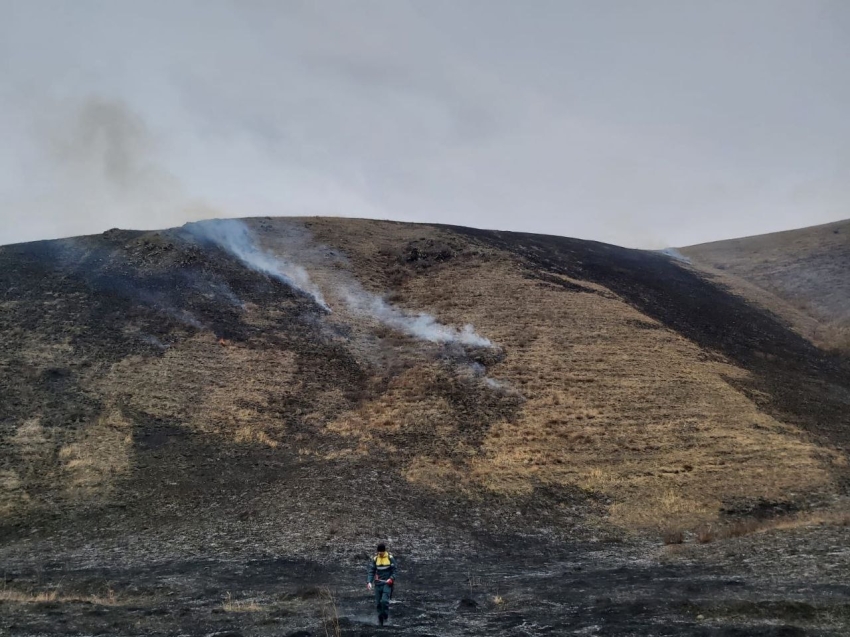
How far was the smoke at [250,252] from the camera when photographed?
114ft

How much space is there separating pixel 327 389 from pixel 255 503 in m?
7.95

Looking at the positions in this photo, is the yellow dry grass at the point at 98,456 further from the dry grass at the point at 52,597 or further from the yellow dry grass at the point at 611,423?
the yellow dry grass at the point at 611,423

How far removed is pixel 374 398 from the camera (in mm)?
25797

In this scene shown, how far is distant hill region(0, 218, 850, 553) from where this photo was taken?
1894cm

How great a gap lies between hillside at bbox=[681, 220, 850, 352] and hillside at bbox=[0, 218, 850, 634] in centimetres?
635

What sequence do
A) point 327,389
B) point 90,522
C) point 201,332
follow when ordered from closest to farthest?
point 90,522 < point 327,389 < point 201,332

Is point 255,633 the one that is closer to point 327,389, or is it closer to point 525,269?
point 327,389

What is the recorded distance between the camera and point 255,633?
998cm

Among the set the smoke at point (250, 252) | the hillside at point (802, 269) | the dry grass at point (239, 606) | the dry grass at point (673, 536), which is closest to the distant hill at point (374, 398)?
the smoke at point (250, 252)

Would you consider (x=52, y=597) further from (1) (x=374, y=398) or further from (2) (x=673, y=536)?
(2) (x=673, y=536)

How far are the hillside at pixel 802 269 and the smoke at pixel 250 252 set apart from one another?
31415 mm

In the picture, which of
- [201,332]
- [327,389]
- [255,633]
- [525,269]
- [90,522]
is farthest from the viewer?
[525,269]

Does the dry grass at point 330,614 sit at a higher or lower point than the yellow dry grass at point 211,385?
lower

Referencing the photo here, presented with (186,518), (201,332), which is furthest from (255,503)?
(201,332)
